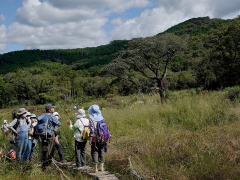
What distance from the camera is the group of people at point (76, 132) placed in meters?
3.82

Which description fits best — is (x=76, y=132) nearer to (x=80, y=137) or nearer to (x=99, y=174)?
(x=80, y=137)

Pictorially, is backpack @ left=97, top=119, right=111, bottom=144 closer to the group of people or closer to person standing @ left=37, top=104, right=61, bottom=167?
the group of people

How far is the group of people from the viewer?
3.82 meters

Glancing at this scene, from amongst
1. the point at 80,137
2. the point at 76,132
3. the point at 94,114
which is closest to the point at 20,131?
the point at 76,132

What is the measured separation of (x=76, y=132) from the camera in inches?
167

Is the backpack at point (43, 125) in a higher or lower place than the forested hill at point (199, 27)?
lower

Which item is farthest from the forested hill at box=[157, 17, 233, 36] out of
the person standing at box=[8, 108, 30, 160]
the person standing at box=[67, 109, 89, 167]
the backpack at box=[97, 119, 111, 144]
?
the person standing at box=[8, 108, 30, 160]

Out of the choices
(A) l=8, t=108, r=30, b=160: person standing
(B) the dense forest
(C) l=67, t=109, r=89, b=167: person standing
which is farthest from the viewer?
(B) the dense forest

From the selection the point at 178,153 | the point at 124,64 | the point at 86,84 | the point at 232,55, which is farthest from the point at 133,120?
the point at 86,84

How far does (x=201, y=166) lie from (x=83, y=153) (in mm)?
2724

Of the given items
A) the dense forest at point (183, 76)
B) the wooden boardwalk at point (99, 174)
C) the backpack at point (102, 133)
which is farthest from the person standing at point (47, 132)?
the dense forest at point (183, 76)

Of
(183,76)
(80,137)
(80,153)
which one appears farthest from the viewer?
(183,76)

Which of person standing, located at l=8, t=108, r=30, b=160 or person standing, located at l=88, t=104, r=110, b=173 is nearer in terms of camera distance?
person standing, located at l=88, t=104, r=110, b=173

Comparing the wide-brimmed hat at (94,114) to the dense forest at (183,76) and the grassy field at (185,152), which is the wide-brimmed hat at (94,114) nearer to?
the grassy field at (185,152)
